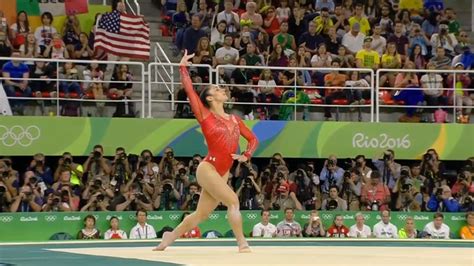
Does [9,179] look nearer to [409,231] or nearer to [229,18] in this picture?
[229,18]

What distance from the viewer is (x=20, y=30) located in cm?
2597

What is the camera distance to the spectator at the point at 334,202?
2506cm

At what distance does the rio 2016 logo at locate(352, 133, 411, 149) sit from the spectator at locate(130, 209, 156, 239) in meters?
5.53

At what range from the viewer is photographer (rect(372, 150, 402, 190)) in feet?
85.3

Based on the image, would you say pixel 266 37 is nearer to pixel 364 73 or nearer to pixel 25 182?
pixel 364 73

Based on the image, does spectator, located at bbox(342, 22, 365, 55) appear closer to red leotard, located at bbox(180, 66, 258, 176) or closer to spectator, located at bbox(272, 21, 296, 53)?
spectator, located at bbox(272, 21, 296, 53)

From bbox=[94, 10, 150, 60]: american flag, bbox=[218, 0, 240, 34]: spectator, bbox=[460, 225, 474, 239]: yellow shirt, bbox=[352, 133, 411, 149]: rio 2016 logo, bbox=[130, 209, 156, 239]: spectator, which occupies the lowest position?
bbox=[460, 225, 474, 239]: yellow shirt

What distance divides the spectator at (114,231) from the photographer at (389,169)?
6027 mm

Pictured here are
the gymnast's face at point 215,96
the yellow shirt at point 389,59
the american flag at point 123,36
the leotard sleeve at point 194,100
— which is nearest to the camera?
the leotard sleeve at point 194,100

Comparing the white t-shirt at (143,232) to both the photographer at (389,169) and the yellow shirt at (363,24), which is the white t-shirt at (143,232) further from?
the yellow shirt at (363,24)

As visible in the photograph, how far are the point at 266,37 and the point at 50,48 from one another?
5115mm

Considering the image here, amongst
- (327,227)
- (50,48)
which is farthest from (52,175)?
(327,227)

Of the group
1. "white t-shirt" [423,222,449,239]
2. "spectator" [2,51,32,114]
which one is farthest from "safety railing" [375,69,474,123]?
"spectator" [2,51,32,114]

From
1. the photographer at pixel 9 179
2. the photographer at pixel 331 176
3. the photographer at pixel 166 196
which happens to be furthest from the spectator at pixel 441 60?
the photographer at pixel 9 179
